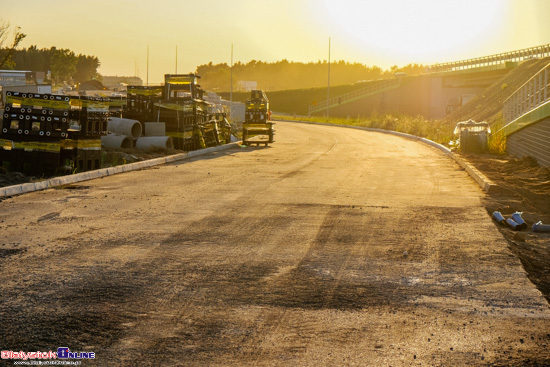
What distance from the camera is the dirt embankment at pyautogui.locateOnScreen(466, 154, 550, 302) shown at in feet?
25.8

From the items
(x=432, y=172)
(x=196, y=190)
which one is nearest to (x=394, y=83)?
→ (x=432, y=172)

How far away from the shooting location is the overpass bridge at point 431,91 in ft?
252

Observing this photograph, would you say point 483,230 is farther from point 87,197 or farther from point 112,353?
point 87,197

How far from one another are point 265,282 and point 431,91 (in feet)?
272

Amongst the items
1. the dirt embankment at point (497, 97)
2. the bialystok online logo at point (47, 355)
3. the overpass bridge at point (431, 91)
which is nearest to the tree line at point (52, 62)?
the overpass bridge at point (431, 91)

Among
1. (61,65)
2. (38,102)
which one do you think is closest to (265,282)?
(38,102)

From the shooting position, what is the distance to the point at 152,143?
76.0 feet

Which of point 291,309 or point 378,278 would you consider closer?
point 291,309

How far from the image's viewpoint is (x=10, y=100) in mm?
16078

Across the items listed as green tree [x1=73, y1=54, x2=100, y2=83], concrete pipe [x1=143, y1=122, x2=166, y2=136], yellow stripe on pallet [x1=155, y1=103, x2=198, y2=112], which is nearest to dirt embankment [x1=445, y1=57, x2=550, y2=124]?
yellow stripe on pallet [x1=155, y1=103, x2=198, y2=112]

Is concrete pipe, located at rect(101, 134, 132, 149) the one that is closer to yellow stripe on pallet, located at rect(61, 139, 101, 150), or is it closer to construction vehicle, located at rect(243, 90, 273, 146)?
yellow stripe on pallet, located at rect(61, 139, 101, 150)

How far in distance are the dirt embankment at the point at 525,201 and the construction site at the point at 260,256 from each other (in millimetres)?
49

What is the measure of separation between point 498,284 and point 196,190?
849 cm

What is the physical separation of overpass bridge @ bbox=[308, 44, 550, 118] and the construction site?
58.5m
